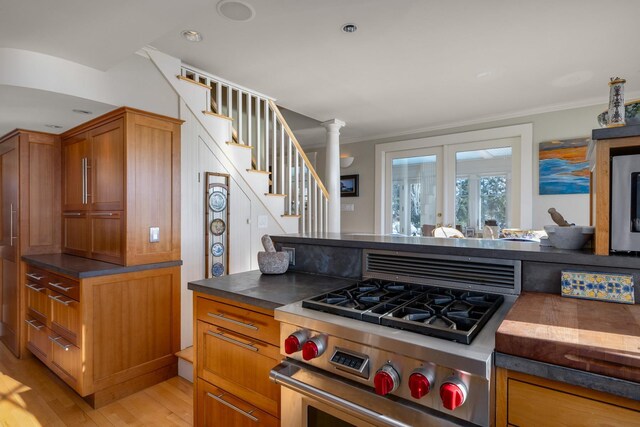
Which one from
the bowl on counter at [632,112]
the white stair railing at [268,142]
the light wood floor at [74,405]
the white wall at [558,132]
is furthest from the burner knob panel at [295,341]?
the white wall at [558,132]

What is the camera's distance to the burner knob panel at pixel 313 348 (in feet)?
3.51

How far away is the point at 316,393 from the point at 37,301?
9.36 ft

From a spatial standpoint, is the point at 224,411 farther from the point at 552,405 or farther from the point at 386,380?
the point at 552,405

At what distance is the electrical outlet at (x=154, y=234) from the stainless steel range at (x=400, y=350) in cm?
172

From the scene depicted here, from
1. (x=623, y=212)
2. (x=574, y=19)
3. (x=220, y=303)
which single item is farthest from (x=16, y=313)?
(x=574, y=19)

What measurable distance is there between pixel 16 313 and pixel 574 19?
4994mm

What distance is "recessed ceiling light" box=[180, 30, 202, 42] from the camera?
2.48 meters

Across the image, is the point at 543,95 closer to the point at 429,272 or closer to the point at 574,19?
the point at 574,19

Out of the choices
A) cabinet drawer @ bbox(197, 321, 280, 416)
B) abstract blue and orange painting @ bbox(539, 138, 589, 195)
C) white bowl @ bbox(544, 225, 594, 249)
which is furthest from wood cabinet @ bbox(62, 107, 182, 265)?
abstract blue and orange painting @ bbox(539, 138, 589, 195)

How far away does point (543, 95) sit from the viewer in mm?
3904

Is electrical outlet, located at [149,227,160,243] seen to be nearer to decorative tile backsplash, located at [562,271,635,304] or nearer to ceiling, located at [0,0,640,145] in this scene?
ceiling, located at [0,0,640,145]

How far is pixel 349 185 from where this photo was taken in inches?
248

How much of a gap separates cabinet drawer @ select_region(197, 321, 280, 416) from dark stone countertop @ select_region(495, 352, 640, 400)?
769 millimetres

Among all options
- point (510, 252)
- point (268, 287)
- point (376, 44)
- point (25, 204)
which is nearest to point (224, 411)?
point (268, 287)
